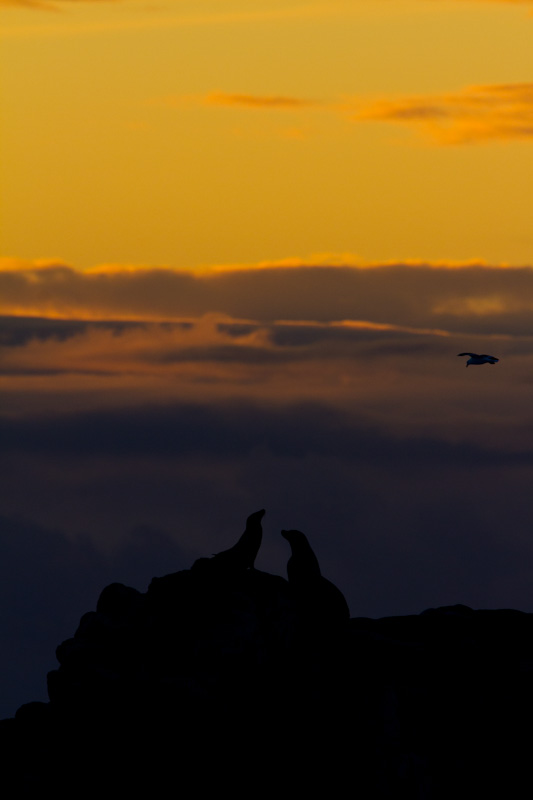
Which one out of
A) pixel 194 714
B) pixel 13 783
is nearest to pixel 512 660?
pixel 194 714

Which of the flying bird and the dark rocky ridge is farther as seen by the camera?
the flying bird

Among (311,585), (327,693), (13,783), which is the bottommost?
Answer: (13,783)

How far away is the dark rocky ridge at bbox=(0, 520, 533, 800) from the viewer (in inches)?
2591

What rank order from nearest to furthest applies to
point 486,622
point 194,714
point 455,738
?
point 194,714 → point 455,738 → point 486,622

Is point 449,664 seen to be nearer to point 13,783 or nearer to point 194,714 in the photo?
point 194,714

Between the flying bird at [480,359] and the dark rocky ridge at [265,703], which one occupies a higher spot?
the flying bird at [480,359]

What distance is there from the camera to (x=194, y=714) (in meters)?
65.0

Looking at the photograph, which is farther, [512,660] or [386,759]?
[512,660]

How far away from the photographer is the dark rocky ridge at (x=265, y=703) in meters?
65.8

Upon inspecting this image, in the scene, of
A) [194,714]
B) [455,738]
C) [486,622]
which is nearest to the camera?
[194,714]

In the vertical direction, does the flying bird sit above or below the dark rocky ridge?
above

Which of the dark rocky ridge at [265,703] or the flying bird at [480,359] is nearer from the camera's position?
the dark rocky ridge at [265,703]

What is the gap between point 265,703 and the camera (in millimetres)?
66625

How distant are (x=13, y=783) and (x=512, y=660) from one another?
2433 cm
